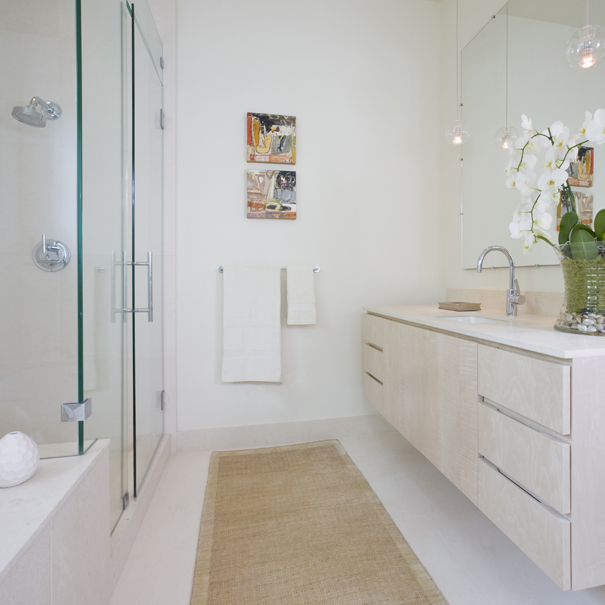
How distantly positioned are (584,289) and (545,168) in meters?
0.38

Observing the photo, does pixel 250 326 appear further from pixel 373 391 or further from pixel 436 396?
pixel 436 396

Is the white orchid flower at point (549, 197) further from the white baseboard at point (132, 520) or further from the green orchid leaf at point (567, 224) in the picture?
the white baseboard at point (132, 520)

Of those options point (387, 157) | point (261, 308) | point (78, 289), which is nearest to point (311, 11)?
point (387, 157)

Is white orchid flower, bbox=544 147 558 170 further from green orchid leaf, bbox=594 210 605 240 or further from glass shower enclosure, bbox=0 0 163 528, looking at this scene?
glass shower enclosure, bbox=0 0 163 528

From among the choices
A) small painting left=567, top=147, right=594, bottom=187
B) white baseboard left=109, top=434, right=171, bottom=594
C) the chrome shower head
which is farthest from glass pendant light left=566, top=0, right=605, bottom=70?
white baseboard left=109, top=434, right=171, bottom=594

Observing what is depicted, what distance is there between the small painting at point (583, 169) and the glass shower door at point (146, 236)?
63.8 inches

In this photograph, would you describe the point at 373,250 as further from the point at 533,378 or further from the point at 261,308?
the point at 533,378

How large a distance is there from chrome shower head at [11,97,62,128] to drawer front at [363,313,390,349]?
1451 millimetres

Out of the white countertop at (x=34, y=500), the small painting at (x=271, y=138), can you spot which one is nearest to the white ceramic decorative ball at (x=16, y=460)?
the white countertop at (x=34, y=500)

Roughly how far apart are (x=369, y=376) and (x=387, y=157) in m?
1.28

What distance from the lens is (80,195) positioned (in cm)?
93

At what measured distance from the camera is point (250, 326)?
1917mm

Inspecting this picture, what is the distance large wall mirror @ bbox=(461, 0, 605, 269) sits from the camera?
1333mm

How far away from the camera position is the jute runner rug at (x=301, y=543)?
3.43 feet
